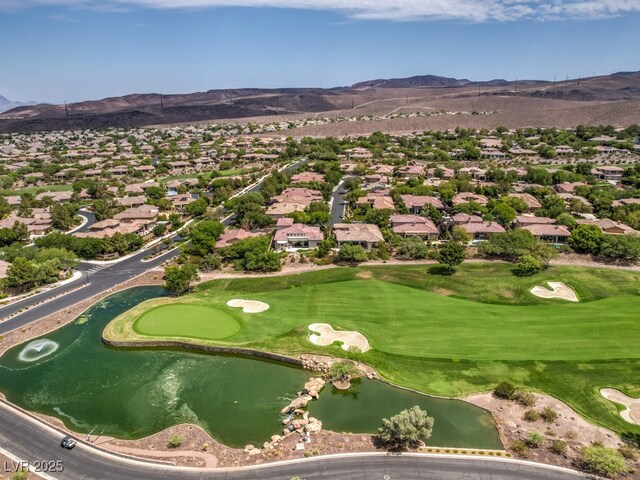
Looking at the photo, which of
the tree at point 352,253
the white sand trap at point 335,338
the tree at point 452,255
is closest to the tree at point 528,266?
the tree at point 452,255

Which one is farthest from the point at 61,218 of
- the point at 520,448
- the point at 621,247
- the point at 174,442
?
the point at 621,247

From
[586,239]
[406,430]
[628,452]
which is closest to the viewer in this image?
[628,452]

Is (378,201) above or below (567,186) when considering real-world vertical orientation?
below

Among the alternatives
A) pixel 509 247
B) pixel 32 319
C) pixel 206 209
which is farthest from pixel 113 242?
pixel 509 247

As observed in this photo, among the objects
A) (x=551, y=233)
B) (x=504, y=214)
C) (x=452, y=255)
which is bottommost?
(x=551, y=233)

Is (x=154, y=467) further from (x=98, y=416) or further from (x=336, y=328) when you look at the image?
(x=336, y=328)

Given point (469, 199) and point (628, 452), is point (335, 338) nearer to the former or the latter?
point (628, 452)

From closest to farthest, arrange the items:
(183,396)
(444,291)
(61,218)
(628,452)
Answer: (628,452) → (183,396) → (444,291) → (61,218)

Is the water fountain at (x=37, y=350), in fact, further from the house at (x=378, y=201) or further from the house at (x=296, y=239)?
Answer: the house at (x=378, y=201)
